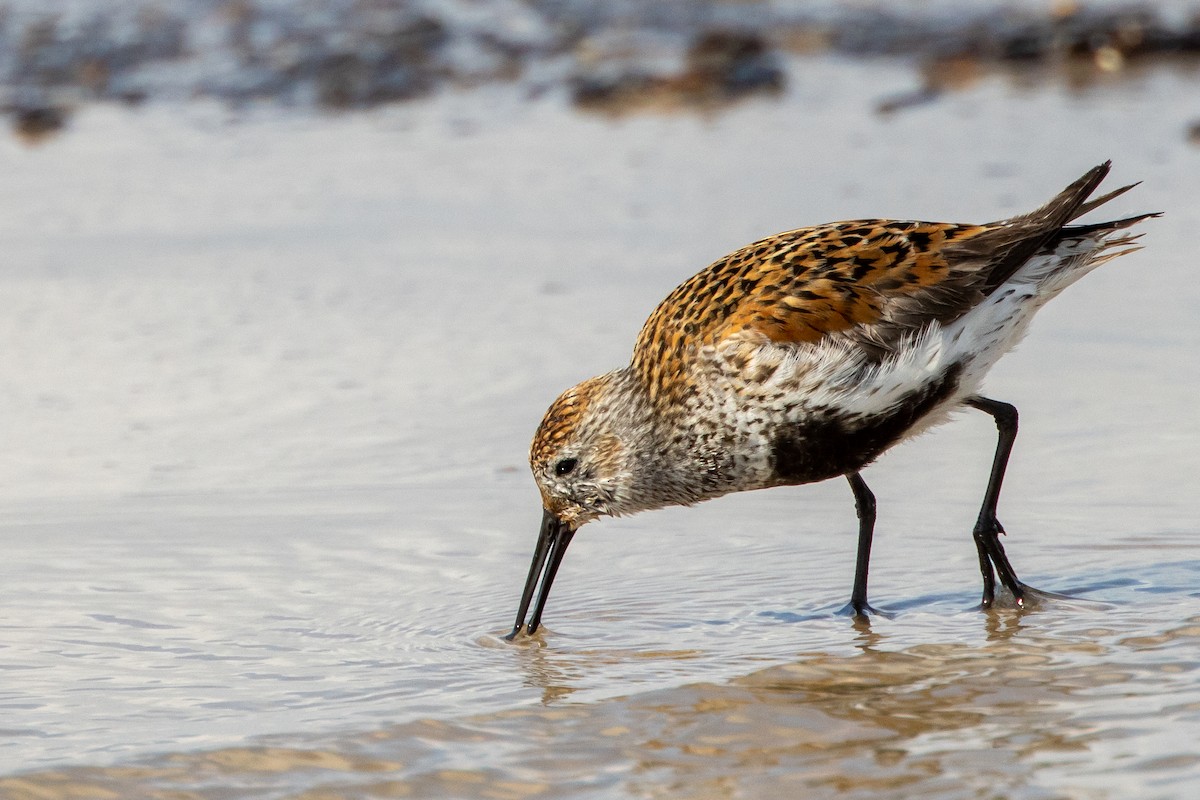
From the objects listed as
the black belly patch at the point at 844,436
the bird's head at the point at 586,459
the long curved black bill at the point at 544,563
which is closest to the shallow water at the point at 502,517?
the long curved black bill at the point at 544,563

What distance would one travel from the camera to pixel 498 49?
14016 mm

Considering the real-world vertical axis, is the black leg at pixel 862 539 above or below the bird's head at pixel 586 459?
below

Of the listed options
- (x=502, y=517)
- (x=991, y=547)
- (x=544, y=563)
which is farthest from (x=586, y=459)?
(x=991, y=547)

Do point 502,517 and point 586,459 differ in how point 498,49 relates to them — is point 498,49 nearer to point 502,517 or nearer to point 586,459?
point 502,517

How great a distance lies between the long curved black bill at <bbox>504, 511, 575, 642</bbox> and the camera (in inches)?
204

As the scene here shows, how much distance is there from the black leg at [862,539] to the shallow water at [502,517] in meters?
0.14

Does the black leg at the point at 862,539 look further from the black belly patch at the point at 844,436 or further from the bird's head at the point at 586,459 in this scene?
the bird's head at the point at 586,459

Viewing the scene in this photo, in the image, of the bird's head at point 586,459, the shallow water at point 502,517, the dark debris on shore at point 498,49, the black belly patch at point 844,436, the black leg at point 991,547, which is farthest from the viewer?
the dark debris on shore at point 498,49

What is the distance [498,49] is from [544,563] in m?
9.26

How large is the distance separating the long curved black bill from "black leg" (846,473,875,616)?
898mm

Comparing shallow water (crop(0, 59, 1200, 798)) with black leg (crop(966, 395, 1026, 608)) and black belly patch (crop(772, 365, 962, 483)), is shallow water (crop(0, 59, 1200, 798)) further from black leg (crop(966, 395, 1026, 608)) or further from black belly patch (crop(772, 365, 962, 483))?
black belly patch (crop(772, 365, 962, 483))

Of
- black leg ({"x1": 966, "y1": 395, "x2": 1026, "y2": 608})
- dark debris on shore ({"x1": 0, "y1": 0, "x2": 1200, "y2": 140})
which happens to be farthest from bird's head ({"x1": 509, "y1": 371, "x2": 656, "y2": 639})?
dark debris on shore ({"x1": 0, "y1": 0, "x2": 1200, "y2": 140})

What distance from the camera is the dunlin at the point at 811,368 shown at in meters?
5.16

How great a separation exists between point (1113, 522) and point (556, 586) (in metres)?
1.88
